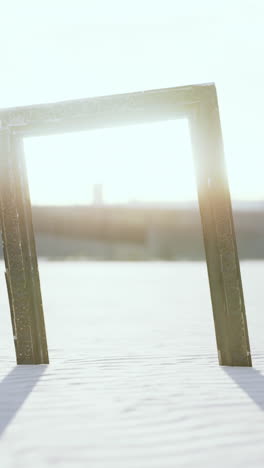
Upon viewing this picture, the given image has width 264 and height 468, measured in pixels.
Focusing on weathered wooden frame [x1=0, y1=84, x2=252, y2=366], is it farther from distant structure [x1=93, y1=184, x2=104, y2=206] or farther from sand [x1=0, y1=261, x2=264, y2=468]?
distant structure [x1=93, y1=184, x2=104, y2=206]

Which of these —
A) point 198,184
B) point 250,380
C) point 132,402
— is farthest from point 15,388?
point 198,184

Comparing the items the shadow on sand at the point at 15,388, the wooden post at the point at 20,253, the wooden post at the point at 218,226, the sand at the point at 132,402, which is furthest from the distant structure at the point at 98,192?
the wooden post at the point at 218,226

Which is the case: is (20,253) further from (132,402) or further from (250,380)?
(250,380)

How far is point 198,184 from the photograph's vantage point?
502cm

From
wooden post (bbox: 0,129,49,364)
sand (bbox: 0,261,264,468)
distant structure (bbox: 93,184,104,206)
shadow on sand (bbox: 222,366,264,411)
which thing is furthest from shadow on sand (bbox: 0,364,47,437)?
distant structure (bbox: 93,184,104,206)

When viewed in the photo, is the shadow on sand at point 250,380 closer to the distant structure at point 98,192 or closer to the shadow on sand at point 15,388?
the shadow on sand at point 15,388

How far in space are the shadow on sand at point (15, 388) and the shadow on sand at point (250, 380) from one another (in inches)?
57.8

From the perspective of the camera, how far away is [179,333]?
7.30m

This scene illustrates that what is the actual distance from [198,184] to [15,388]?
212cm

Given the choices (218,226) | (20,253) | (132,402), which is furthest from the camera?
(20,253)

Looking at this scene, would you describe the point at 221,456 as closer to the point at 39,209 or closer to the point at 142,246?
the point at 142,246

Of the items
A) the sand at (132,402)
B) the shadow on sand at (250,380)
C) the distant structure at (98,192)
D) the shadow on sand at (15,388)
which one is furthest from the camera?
the distant structure at (98,192)

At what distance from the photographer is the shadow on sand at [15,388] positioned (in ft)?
12.1

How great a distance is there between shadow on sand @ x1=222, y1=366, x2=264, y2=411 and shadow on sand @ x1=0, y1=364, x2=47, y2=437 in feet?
4.82
